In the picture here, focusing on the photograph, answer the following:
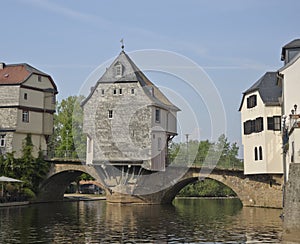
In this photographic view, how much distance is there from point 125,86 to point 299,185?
24877 mm

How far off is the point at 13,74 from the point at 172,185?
18093 mm

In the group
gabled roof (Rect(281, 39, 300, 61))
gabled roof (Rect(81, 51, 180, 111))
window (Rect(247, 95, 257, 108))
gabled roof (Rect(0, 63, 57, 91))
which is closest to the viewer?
gabled roof (Rect(281, 39, 300, 61))

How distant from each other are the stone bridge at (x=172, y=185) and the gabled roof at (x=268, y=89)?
5613 millimetres

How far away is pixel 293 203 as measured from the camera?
21328 millimetres

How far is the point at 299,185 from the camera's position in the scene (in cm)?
2144

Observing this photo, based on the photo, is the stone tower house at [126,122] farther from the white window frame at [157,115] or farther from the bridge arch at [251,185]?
the bridge arch at [251,185]

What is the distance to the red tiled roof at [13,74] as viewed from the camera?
4784 centimetres

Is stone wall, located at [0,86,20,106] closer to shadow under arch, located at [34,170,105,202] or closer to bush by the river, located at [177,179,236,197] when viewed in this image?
shadow under arch, located at [34,170,105,202]

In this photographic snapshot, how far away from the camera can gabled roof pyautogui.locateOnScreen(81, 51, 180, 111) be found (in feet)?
146

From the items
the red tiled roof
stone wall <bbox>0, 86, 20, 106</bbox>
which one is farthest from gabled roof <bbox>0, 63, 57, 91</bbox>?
stone wall <bbox>0, 86, 20, 106</bbox>

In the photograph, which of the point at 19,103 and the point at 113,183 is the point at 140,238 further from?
the point at 19,103

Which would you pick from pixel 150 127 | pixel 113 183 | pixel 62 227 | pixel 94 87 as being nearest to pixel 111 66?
pixel 94 87

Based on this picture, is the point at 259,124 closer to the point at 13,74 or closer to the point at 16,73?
the point at 16,73

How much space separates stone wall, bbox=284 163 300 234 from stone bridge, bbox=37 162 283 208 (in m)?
16.7
